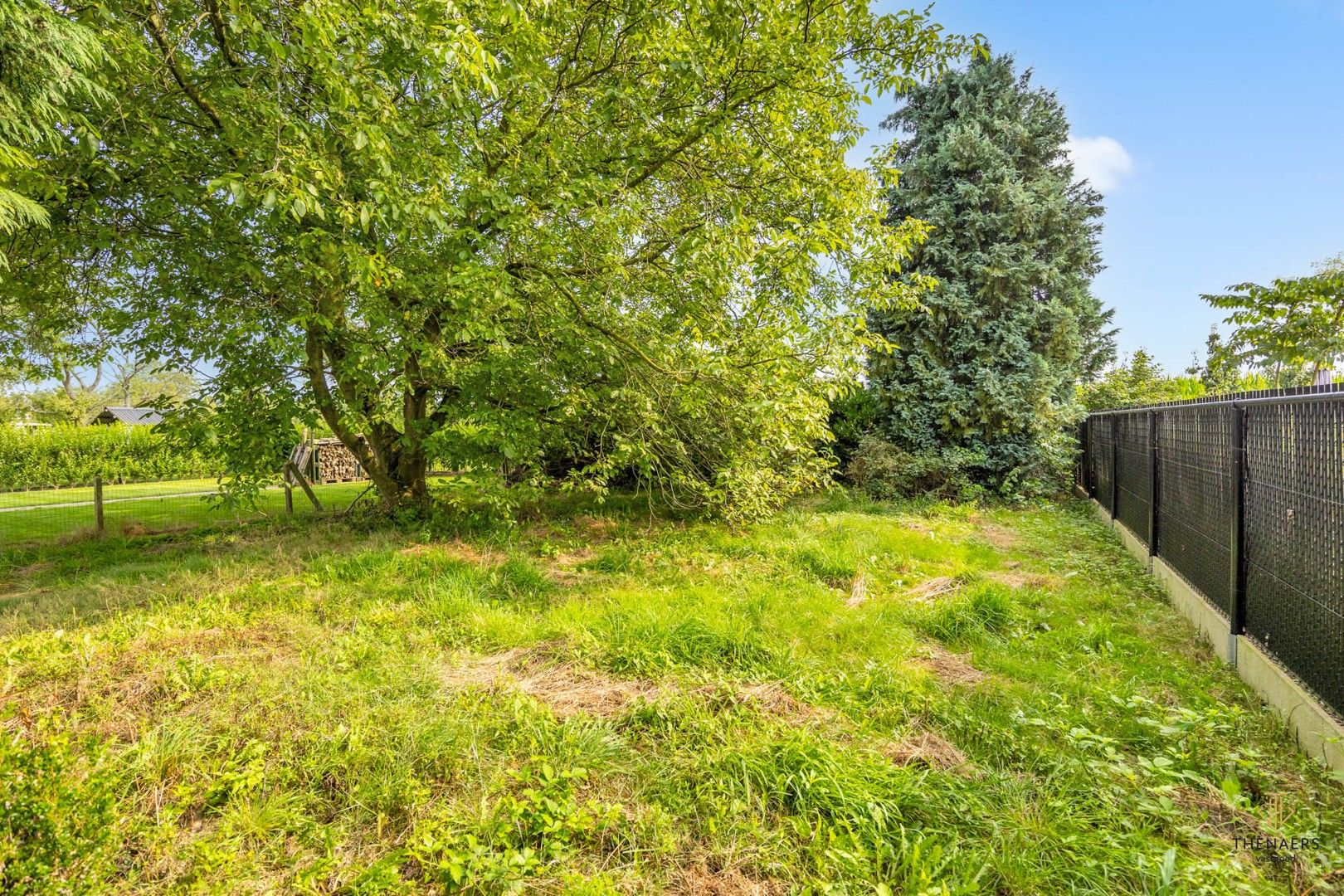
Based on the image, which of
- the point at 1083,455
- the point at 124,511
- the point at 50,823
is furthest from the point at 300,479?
the point at 1083,455

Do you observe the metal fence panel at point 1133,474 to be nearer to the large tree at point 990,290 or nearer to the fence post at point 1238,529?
the fence post at point 1238,529

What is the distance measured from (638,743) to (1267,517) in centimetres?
388

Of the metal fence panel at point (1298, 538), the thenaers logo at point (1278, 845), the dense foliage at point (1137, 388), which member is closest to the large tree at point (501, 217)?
the metal fence panel at point (1298, 538)

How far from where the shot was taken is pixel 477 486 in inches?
230

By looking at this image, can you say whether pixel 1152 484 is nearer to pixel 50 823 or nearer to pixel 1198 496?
pixel 1198 496

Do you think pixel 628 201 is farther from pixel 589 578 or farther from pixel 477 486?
pixel 589 578

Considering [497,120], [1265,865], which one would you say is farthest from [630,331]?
[1265,865]

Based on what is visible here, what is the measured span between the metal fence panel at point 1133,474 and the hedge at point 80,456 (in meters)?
20.5

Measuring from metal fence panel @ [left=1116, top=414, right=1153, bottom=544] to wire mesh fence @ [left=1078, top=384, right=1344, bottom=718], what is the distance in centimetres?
67

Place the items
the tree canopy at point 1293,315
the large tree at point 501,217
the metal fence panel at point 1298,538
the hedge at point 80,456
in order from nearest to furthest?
the metal fence panel at point 1298,538 → the large tree at point 501,217 → the tree canopy at point 1293,315 → the hedge at point 80,456

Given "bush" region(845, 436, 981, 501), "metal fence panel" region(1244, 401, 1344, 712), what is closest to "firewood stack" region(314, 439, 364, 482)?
"bush" region(845, 436, 981, 501)

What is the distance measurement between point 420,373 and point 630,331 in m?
2.49

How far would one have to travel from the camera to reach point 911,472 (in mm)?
10000

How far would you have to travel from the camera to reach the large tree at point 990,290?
1005 centimetres
